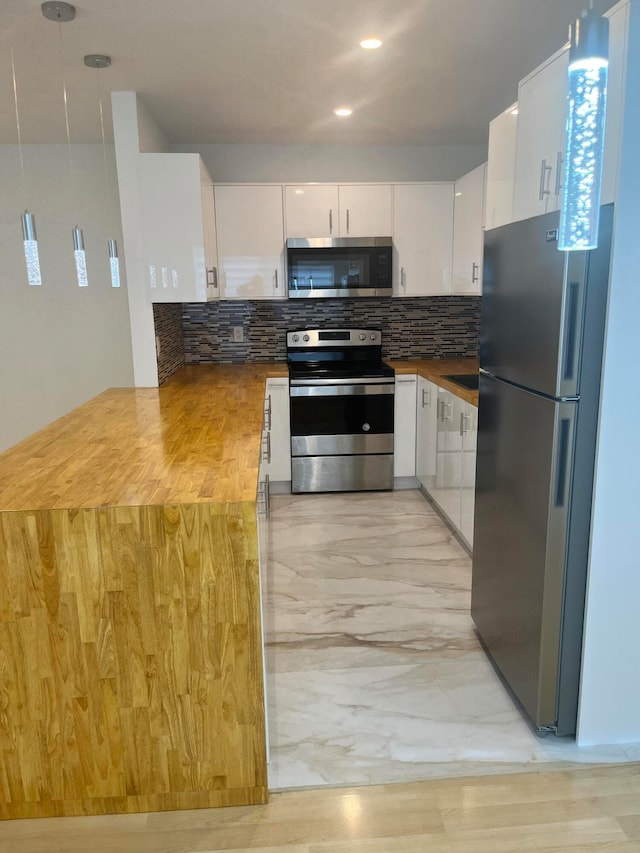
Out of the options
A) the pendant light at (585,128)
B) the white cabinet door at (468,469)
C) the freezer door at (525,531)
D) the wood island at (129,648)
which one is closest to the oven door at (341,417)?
the white cabinet door at (468,469)

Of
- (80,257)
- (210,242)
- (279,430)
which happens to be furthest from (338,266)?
(80,257)

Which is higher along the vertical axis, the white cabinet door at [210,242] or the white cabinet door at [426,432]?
the white cabinet door at [210,242]

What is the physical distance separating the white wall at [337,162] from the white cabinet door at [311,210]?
0.27 m

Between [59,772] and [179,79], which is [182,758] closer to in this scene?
[59,772]

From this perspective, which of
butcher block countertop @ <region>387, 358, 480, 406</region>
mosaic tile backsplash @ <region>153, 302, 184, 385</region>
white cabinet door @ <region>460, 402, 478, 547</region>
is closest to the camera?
white cabinet door @ <region>460, 402, 478, 547</region>

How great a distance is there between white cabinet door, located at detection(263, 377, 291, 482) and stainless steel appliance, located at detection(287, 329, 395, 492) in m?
0.04

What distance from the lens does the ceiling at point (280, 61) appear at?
2301 millimetres

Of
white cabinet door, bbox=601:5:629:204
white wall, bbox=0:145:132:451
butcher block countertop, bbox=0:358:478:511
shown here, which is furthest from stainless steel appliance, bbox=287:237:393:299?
white cabinet door, bbox=601:5:629:204

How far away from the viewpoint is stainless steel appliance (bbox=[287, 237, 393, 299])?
13.8 feet

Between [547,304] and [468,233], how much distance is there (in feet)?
8.42

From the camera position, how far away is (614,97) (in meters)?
1.60

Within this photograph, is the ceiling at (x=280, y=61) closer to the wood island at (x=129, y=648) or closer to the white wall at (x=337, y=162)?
the white wall at (x=337, y=162)

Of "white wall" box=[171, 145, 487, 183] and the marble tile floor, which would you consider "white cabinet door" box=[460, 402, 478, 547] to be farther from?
"white wall" box=[171, 145, 487, 183]

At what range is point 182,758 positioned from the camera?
1716 millimetres
